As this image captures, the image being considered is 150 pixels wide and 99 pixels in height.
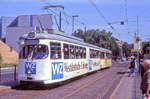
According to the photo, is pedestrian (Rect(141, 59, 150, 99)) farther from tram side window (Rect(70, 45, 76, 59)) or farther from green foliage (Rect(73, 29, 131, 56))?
green foliage (Rect(73, 29, 131, 56))

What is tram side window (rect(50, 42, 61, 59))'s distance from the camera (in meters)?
19.3

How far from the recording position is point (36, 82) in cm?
1853

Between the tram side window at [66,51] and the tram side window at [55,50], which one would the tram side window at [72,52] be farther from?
the tram side window at [55,50]

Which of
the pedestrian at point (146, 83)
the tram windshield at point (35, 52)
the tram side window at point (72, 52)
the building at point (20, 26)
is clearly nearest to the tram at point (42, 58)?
the tram windshield at point (35, 52)

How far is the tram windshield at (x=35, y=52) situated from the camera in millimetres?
18830

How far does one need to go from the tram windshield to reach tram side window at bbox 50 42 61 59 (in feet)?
1.53

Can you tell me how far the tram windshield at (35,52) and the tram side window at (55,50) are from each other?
467 millimetres

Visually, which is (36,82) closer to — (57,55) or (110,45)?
(57,55)

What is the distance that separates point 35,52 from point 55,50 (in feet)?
4.01

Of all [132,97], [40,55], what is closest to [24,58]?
[40,55]

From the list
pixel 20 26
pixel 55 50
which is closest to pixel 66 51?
pixel 55 50

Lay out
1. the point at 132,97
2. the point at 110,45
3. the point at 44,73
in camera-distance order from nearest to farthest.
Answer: the point at 132,97
the point at 44,73
the point at 110,45

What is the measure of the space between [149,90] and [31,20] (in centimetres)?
7377

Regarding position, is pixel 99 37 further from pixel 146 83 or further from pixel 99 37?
pixel 146 83
